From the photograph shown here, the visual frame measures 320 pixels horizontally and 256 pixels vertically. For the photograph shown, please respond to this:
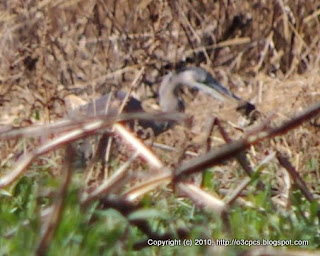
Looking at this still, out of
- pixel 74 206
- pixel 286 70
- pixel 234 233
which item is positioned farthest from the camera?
pixel 286 70

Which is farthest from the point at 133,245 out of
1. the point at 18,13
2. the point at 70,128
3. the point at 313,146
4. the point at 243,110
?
the point at 18,13

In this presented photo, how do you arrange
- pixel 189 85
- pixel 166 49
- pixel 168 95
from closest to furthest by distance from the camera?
pixel 168 95, pixel 189 85, pixel 166 49

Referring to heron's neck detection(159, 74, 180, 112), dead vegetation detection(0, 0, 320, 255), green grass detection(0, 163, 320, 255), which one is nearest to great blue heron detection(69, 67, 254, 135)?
heron's neck detection(159, 74, 180, 112)

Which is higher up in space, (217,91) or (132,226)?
(132,226)

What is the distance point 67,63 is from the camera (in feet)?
25.4

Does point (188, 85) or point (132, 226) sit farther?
point (188, 85)

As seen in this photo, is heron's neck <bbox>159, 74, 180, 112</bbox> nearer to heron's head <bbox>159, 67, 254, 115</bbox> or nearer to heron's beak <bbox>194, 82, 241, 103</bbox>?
heron's head <bbox>159, 67, 254, 115</bbox>

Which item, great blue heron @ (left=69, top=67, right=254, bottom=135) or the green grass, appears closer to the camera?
the green grass

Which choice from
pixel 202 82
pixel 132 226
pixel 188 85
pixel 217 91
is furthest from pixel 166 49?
pixel 132 226

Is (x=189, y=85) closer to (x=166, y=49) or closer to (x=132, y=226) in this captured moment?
(x=166, y=49)

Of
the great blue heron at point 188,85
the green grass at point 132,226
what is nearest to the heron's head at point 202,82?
the great blue heron at point 188,85

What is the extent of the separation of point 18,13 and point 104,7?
89 cm

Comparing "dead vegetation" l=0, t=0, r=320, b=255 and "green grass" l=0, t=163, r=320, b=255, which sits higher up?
"green grass" l=0, t=163, r=320, b=255

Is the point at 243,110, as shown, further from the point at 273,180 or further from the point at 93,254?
the point at 93,254
